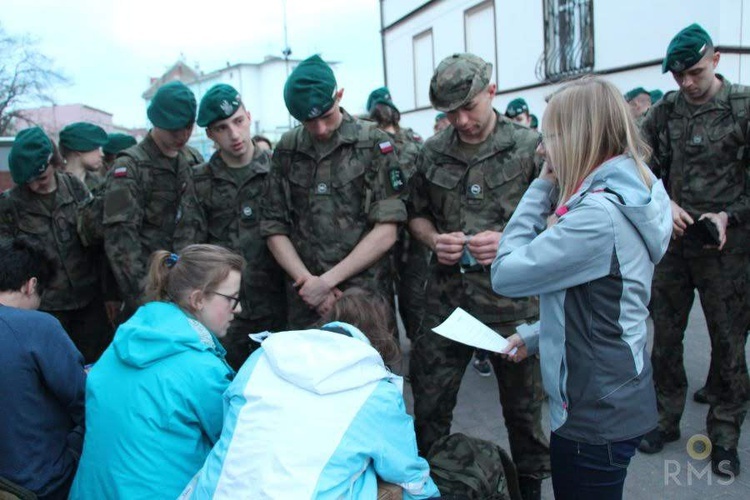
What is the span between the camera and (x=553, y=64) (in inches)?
470

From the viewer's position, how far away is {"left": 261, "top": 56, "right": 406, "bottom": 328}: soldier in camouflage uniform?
2.83 meters

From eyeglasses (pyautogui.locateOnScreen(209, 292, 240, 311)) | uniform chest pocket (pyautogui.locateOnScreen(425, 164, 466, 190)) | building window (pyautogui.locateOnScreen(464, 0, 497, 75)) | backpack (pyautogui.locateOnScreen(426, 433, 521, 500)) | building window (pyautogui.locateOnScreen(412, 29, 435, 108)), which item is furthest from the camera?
building window (pyautogui.locateOnScreen(412, 29, 435, 108))

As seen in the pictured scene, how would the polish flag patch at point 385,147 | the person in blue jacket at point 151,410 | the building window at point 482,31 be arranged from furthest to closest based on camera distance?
the building window at point 482,31, the polish flag patch at point 385,147, the person in blue jacket at point 151,410

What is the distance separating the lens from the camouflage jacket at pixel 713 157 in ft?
9.78

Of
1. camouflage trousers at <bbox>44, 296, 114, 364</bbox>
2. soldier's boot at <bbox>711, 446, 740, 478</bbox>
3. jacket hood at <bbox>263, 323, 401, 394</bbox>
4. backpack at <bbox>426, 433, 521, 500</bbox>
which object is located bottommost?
soldier's boot at <bbox>711, 446, 740, 478</bbox>

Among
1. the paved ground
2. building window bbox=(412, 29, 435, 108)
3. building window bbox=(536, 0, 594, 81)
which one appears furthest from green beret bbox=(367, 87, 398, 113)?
building window bbox=(412, 29, 435, 108)

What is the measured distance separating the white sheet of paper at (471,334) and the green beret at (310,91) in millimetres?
1198

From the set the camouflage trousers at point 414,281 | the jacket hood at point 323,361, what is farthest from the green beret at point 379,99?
the jacket hood at point 323,361

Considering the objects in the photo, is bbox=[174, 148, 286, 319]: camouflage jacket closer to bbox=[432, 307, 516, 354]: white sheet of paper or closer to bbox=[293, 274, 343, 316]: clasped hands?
bbox=[293, 274, 343, 316]: clasped hands

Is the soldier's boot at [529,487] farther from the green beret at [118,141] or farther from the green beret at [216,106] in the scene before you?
the green beret at [118,141]

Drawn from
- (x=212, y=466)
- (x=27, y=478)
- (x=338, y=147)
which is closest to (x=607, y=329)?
(x=212, y=466)

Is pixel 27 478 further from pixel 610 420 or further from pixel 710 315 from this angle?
pixel 710 315

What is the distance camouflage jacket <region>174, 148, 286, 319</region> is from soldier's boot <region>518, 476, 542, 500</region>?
5.26 ft

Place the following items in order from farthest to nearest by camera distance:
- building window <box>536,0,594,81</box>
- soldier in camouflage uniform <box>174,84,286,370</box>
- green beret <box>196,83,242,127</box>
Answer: building window <box>536,0,594,81</box> → soldier in camouflage uniform <box>174,84,286,370</box> → green beret <box>196,83,242,127</box>
